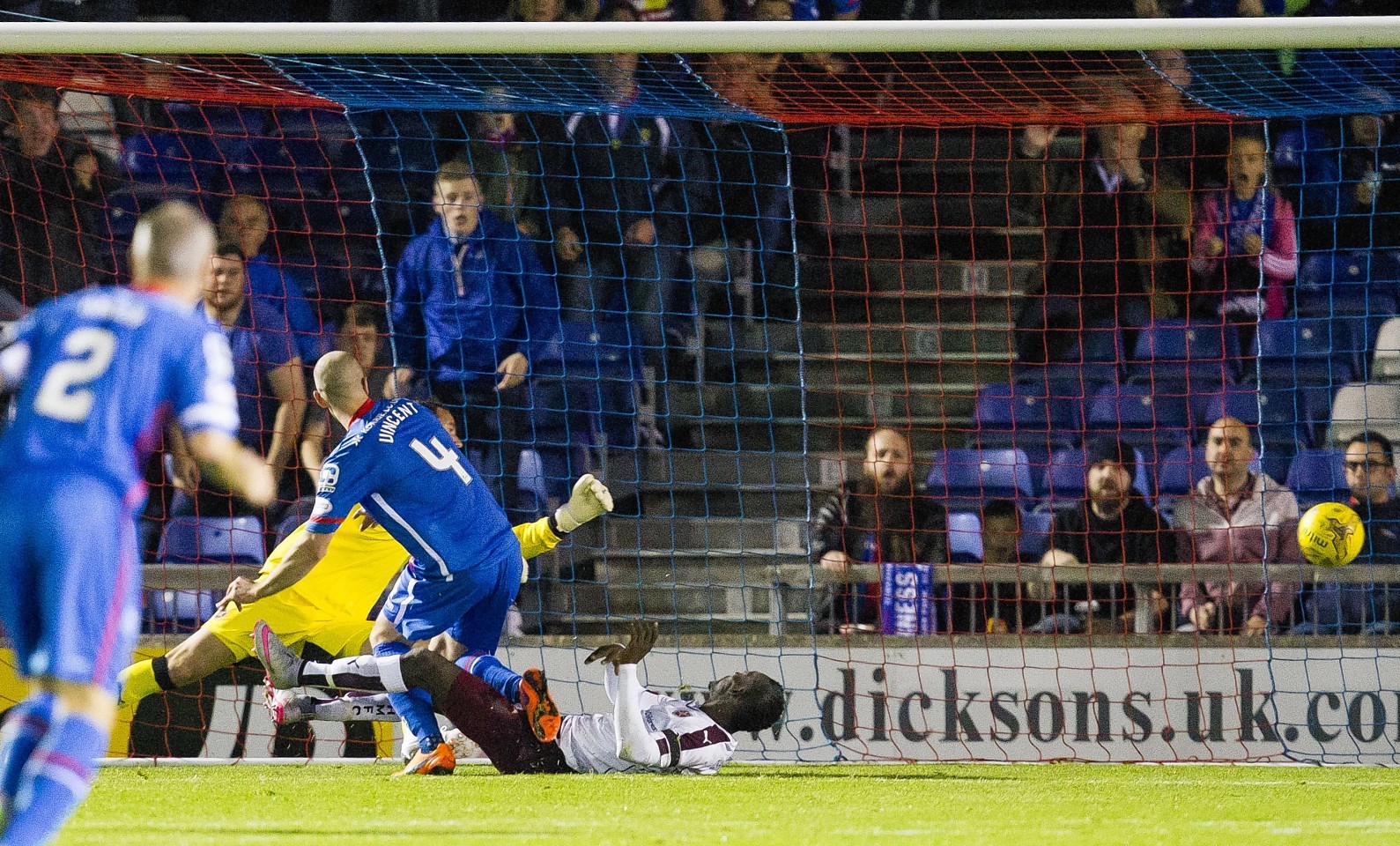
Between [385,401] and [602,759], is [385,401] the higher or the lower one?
the higher one

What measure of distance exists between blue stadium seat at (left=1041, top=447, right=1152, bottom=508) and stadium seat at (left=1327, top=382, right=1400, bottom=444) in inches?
37.2

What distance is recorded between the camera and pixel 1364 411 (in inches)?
339

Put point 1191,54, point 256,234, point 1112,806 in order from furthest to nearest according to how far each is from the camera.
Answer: point 256,234
point 1191,54
point 1112,806

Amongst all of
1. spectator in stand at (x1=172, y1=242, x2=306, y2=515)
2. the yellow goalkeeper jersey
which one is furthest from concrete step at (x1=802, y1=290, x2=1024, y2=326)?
the yellow goalkeeper jersey

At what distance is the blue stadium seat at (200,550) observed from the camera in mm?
7898

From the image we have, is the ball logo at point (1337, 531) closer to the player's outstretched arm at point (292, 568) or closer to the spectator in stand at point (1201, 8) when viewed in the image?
the player's outstretched arm at point (292, 568)

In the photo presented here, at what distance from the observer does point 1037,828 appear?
4695 millimetres

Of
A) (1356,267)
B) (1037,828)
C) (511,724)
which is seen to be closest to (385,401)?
(511,724)

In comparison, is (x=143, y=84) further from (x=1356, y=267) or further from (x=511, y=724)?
(x=1356, y=267)

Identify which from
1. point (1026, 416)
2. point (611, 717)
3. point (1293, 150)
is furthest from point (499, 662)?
point (1293, 150)

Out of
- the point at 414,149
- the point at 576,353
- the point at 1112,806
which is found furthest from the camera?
the point at 414,149

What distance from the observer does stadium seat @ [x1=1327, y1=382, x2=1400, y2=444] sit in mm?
8375

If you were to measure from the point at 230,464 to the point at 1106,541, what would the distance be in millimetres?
5551

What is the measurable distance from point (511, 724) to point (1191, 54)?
4035 mm
